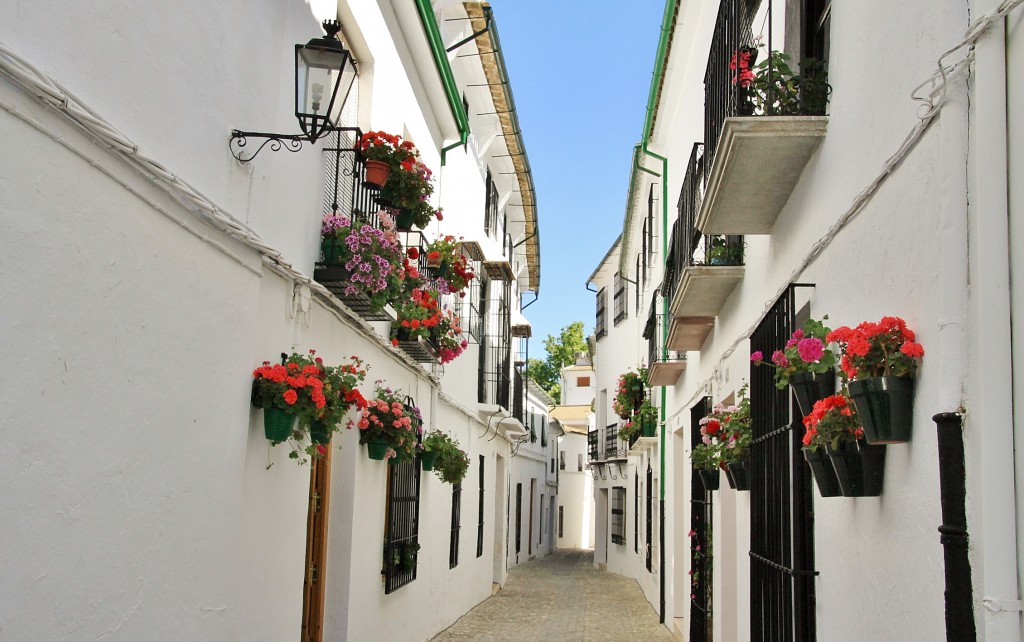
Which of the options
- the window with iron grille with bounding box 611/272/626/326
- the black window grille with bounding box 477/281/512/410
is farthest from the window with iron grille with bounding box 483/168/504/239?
the window with iron grille with bounding box 611/272/626/326

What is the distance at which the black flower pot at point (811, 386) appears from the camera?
4.15 meters

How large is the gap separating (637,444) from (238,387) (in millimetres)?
14197

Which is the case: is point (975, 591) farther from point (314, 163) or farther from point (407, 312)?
point (407, 312)

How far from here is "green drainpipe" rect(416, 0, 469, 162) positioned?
9602mm

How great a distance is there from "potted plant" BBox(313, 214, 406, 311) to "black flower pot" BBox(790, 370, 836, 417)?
11.6 ft

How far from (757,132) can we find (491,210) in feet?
43.7

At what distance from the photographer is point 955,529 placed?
2.74 m

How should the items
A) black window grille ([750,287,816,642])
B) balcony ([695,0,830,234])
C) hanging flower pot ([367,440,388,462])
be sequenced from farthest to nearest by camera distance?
hanging flower pot ([367,440,388,462]), black window grille ([750,287,816,642]), balcony ([695,0,830,234])

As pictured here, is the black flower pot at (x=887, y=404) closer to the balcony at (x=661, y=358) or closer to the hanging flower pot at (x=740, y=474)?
the hanging flower pot at (x=740, y=474)

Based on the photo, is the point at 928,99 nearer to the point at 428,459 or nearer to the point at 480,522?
the point at 428,459

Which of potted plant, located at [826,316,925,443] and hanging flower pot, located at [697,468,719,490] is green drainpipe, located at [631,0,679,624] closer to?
hanging flower pot, located at [697,468,719,490]

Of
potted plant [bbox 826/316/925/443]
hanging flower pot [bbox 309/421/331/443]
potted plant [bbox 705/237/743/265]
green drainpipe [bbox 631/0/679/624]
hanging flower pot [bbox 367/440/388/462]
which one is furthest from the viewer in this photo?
green drainpipe [bbox 631/0/679/624]

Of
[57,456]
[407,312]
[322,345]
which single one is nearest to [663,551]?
[407,312]

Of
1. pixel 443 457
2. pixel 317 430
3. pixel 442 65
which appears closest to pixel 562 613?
pixel 443 457
